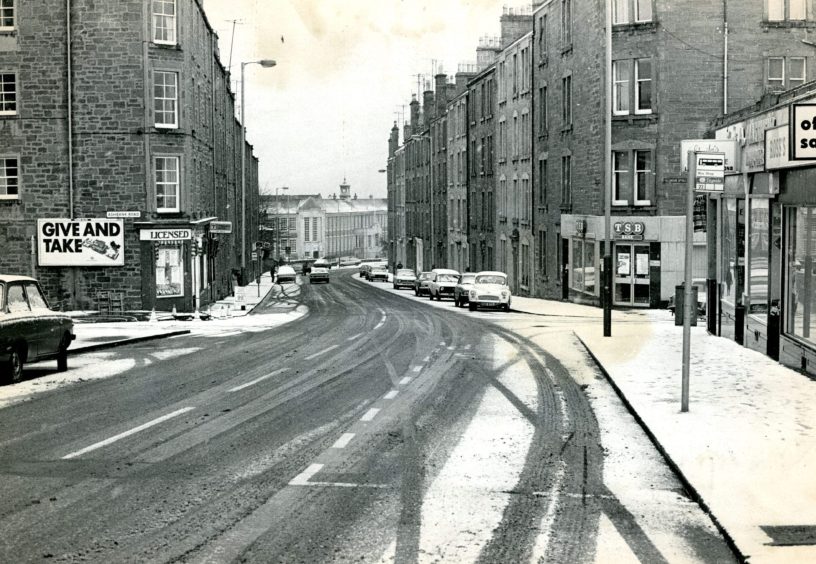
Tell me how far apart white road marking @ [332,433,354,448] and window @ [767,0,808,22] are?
111 ft

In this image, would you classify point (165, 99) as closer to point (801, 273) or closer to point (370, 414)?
point (801, 273)

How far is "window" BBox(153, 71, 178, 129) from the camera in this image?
40.8 metres

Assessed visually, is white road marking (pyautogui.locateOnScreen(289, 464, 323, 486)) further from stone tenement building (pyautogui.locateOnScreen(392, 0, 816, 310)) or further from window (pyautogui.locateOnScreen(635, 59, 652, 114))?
window (pyautogui.locateOnScreen(635, 59, 652, 114))

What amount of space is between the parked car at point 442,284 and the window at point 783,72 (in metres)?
20.0

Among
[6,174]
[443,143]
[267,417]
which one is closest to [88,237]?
[6,174]

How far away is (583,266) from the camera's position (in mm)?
46156

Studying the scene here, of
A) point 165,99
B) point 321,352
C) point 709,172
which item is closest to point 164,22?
point 165,99

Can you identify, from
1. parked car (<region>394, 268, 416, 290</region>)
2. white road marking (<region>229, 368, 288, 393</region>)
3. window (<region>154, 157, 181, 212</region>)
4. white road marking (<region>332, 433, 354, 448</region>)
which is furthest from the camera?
parked car (<region>394, 268, 416, 290</region>)

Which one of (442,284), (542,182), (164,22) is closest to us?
(164,22)

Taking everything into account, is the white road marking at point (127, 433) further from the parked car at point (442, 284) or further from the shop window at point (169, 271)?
the parked car at point (442, 284)

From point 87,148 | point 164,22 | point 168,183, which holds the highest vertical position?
point 164,22

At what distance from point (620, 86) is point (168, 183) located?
18.2 metres

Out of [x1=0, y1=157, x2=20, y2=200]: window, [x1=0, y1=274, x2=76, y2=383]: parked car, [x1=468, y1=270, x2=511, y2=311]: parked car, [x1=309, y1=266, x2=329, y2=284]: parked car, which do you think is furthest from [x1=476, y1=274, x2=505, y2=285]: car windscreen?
[x1=309, y1=266, x2=329, y2=284]: parked car

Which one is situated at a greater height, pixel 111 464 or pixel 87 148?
pixel 87 148
